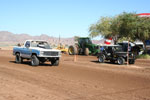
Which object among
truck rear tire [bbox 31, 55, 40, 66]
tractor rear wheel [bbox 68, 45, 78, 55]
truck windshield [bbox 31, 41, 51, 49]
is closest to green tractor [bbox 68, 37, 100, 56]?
tractor rear wheel [bbox 68, 45, 78, 55]

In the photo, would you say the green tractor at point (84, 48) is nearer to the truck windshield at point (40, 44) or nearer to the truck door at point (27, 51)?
the truck windshield at point (40, 44)

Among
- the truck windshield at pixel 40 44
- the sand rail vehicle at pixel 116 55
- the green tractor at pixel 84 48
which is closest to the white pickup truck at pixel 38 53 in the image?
the truck windshield at pixel 40 44

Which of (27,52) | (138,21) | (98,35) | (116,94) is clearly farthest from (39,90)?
(98,35)

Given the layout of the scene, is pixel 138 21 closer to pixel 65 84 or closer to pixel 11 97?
pixel 65 84

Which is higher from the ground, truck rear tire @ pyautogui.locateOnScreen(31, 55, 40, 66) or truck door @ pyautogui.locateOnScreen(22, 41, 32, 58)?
truck door @ pyautogui.locateOnScreen(22, 41, 32, 58)

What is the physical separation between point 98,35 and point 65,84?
37.1 m

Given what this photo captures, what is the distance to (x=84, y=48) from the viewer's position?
3128 cm

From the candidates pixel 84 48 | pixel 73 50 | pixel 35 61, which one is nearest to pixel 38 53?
pixel 35 61

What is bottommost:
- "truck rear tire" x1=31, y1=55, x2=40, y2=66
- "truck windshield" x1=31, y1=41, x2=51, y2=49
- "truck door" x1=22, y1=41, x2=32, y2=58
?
"truck rear tire" x1=31, y1=55, x2=40, y2=66

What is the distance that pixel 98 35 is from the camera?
1837 inches

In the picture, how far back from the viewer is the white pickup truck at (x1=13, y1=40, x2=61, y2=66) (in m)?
16.1

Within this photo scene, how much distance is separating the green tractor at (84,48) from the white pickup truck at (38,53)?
1337 centimetres

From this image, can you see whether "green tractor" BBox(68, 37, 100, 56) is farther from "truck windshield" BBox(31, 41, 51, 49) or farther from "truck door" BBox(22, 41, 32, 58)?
"truck door" BBox(22, 41, 32, 58)

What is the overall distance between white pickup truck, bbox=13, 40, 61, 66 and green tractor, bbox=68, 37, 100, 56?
13.4 metres
